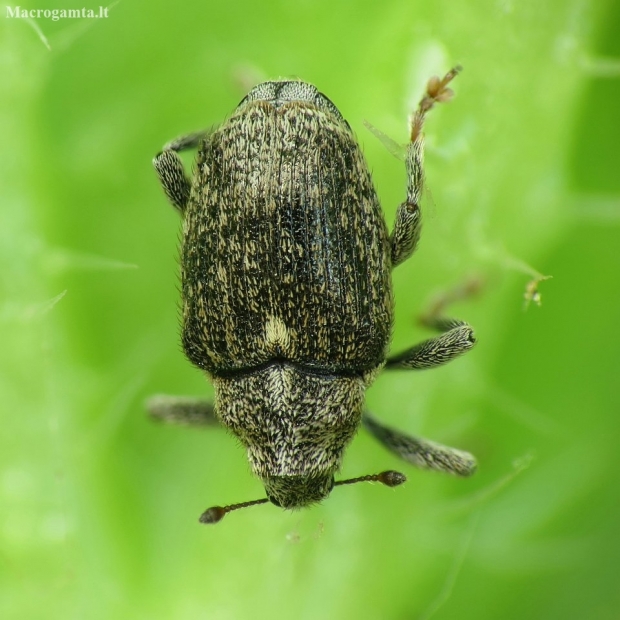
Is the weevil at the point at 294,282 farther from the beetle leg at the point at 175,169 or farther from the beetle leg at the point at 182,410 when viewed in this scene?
the beetle leg at the point at 182,410

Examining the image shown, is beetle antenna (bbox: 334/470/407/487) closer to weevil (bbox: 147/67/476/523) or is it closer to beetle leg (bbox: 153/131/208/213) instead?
weevil (bbox: 147/67/476/523)

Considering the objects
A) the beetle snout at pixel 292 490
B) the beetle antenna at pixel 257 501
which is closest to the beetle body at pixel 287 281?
the beetle snout at pixel 292 490

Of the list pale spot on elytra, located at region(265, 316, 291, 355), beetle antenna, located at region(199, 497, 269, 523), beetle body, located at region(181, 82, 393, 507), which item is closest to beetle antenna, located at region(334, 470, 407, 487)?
beetle body, located at region(181, 82, 393, 507)

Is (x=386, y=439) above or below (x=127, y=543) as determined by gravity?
above

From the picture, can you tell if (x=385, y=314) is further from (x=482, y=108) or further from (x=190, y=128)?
(x=190, y=128)

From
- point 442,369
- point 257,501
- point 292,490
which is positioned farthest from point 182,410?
point 442,369

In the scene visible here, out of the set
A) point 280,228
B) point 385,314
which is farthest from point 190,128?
point 385,314
